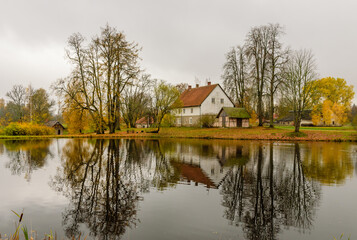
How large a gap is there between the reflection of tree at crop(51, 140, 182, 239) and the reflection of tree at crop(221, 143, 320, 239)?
278 centimetres

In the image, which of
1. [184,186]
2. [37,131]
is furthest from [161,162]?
[37,131]

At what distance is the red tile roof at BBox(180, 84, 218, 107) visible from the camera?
170 ft

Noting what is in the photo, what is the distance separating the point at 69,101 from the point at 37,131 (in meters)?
9.85

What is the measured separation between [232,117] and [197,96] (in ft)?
34.4

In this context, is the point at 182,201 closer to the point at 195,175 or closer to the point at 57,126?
the point at 195,175

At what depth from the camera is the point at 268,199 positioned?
7.98m

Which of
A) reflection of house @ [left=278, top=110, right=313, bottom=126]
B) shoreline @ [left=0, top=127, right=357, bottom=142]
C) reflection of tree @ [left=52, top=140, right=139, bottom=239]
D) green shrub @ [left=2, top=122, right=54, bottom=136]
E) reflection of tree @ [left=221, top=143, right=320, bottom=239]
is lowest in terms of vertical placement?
reflection of tree @ [left=221, top=143, right=320, bottom=239]

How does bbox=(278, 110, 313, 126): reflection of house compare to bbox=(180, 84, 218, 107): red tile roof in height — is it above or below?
below

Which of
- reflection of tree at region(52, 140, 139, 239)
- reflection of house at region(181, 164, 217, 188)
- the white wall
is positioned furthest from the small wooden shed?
reflection of tree at region(52, 140, 139, 239)

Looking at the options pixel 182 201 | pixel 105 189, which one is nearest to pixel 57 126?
pixel 105 189

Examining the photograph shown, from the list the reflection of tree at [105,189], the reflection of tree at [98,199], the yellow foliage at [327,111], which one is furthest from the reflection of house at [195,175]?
the yellow foliage at [327,111]

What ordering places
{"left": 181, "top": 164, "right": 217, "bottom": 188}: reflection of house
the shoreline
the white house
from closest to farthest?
{"left": 181, "top": 164, "right": 217, "bottom": 188}: reflection of house < the shoreline < the white house

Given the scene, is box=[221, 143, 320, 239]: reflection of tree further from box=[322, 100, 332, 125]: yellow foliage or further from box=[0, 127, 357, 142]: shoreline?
box=[322, 100, 332, 125]: yellow foliage

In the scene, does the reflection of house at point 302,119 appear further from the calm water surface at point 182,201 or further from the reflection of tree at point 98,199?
the reflection of tree at point 98,199
